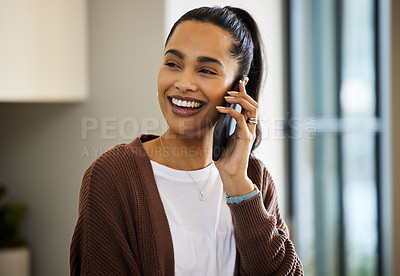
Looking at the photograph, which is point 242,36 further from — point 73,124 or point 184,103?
point 73,124

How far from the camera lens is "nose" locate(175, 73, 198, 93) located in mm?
1144

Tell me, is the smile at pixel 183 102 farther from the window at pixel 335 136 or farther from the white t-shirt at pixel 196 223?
the window at pixel 335 136

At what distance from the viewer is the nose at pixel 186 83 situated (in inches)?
45.0

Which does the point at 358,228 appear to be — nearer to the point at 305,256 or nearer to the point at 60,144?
the point at 305,256

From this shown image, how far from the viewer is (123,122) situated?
6.15 ft

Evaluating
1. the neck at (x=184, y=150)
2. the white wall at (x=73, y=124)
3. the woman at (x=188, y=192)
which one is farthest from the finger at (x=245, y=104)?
the white wall at (x=73, y=124)

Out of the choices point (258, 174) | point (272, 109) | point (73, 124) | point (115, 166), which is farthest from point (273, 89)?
point (115, 166)

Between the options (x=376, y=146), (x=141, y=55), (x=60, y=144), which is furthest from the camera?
(x=376, y=146)

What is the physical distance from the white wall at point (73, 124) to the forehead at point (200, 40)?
61 cm

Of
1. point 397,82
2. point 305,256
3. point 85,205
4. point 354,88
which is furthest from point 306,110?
point 85,205

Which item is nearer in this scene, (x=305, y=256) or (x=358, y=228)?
(x=358, y=228)

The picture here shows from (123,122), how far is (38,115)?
1.23 feet

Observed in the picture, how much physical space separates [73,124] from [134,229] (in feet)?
3.07

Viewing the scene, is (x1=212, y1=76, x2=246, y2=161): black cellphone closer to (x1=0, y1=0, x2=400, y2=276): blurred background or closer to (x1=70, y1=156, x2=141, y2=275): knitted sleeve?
(x1=70, y1=156, x2=141, y2=275): knitted sleeve
